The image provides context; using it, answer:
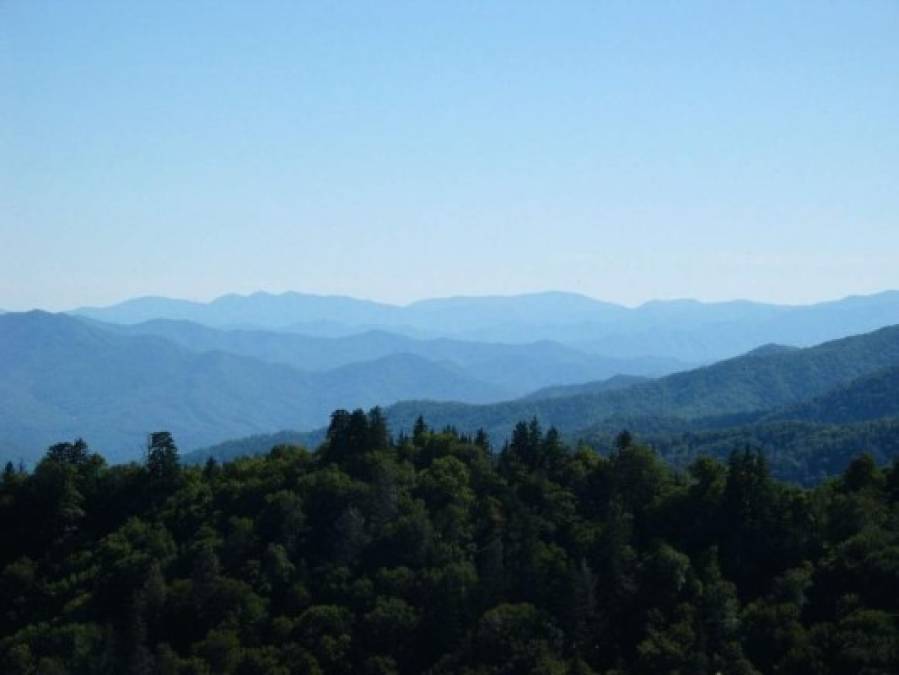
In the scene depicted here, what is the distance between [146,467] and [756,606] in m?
37.1

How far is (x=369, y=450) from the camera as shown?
5841 centimetres

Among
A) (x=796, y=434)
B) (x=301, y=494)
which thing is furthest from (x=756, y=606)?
(x=796, y=434)

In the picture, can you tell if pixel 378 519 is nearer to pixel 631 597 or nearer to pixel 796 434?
pixel 631 597

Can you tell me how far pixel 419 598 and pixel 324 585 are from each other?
15.6 feet

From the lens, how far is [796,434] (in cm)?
18250

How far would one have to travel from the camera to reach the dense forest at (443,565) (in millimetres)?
39625

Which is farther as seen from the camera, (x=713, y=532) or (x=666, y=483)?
(x=666, y=483)

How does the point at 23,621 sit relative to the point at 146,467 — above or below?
below

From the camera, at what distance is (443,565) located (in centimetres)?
4684

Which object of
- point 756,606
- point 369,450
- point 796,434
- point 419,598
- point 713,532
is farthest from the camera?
point 796,434

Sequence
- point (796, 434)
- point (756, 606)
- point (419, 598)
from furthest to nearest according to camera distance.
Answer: point (796, 434)
point (419, 598)
point (756, 606)

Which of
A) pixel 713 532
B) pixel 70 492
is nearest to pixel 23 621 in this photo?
pixel 70 492

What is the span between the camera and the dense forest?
130 feet

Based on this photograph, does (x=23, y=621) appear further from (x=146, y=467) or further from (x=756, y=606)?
(x=756, y=606)
